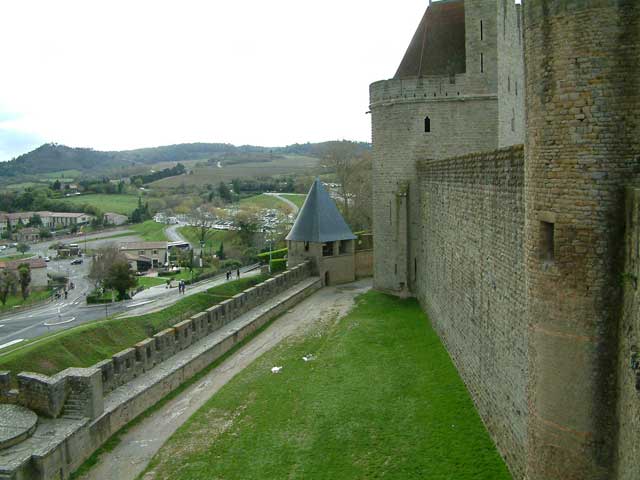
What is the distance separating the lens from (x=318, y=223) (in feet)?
87.1

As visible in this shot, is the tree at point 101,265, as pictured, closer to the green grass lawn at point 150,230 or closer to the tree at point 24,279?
the tree at point 24,279

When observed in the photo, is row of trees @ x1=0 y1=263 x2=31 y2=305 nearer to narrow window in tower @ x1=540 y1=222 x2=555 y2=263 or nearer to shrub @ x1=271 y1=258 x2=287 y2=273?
shrub @ x1=271 y1=258 x2=287 y2=273

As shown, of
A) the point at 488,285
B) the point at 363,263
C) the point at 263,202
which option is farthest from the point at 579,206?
the point at 263,202

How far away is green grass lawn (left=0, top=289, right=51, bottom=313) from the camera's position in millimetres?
41375

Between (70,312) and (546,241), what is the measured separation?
34179mm

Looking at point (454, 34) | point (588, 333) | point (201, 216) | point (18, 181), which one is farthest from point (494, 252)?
point (18, 181)

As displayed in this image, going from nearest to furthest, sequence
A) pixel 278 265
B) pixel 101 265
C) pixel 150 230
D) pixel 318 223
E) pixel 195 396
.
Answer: pixel 195 396 → pixel 318 223 → pixel 278 265 → pixel 101 265 → pixel 150 230

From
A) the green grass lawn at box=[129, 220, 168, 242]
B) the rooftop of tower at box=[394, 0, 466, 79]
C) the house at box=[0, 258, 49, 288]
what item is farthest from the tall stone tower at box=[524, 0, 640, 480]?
the green grass lawn at box=[129, 220, 168, 242]

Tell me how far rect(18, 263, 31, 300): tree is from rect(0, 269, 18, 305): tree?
56cm

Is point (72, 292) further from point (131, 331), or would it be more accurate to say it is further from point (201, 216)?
point (131, 331)

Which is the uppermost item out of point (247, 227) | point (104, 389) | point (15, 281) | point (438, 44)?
point (438, 44)

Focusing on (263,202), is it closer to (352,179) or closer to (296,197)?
(296,197)

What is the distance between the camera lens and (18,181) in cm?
17762

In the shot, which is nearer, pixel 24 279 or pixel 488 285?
pixel 488 285
